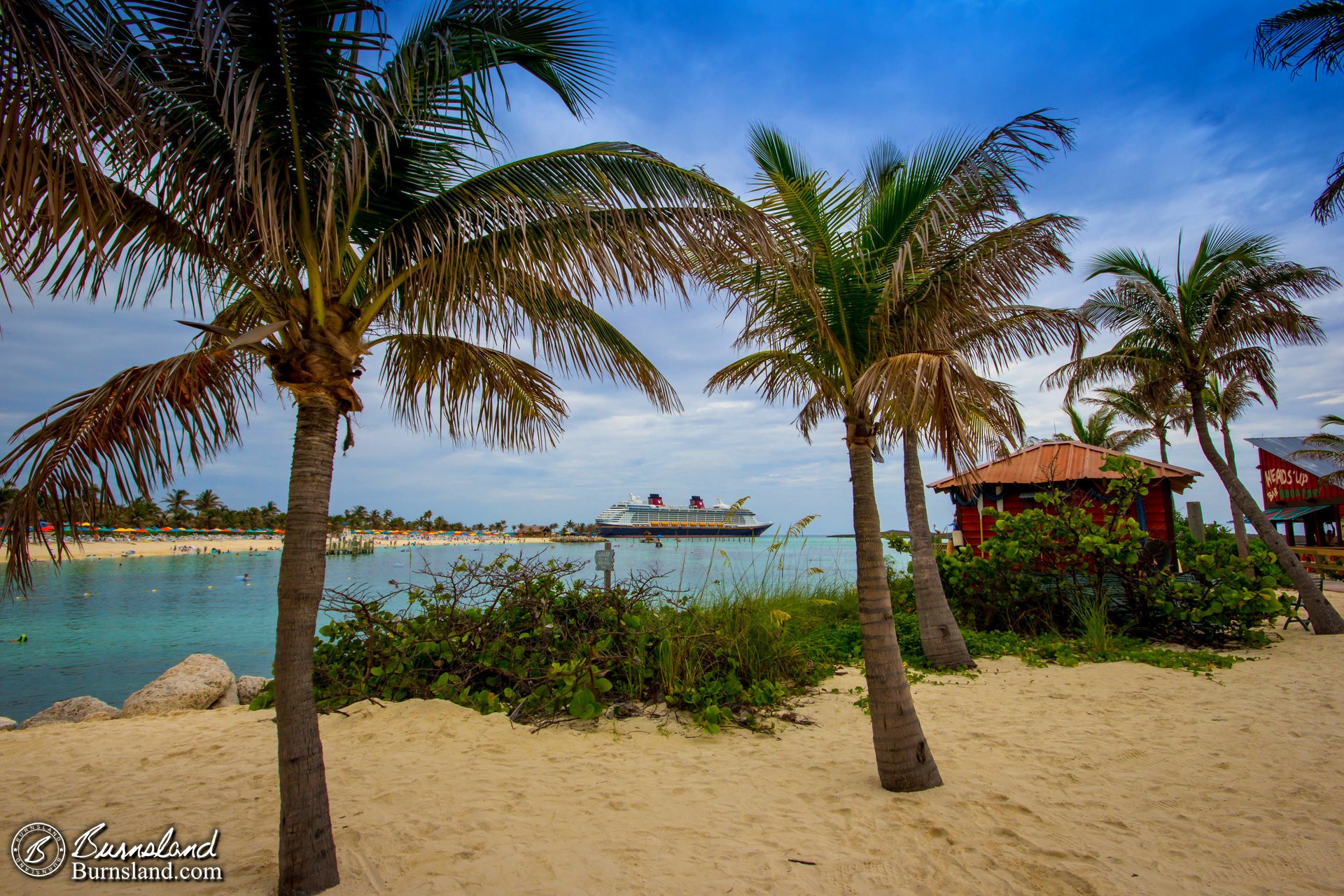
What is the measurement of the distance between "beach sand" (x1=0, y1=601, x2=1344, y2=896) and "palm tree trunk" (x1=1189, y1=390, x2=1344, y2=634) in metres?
3.37

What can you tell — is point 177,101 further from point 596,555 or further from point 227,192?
point 596,555

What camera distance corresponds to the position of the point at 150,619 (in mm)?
14344

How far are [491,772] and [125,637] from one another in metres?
12.6

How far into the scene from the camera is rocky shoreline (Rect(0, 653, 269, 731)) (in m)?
6.46

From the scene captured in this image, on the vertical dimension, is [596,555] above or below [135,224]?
below

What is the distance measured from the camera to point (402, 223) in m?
3.12

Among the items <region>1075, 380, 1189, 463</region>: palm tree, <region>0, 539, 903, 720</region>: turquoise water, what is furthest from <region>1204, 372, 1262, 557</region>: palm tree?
<region>0, 539, 903, 720</region>: turquoise water

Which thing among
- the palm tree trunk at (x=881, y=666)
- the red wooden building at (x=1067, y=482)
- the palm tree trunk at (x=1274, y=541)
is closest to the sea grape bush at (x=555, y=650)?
the palm tree trunk at (x=881, y=666)

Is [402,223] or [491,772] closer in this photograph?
[402,223]

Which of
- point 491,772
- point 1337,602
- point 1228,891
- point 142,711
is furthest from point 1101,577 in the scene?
point 142,711

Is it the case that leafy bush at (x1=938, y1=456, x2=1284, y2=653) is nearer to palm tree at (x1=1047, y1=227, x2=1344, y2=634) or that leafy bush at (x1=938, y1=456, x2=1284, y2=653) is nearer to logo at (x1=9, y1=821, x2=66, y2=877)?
palm tree at (x1=1047, y1=227, x2=1344, y2=634)

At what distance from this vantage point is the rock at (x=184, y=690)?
6.64m

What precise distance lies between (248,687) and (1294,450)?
1240 inches

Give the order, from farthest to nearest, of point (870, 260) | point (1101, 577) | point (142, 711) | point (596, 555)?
point (1101, 577) < point (596, 555) < point (142, 711) < point (870, 260)
